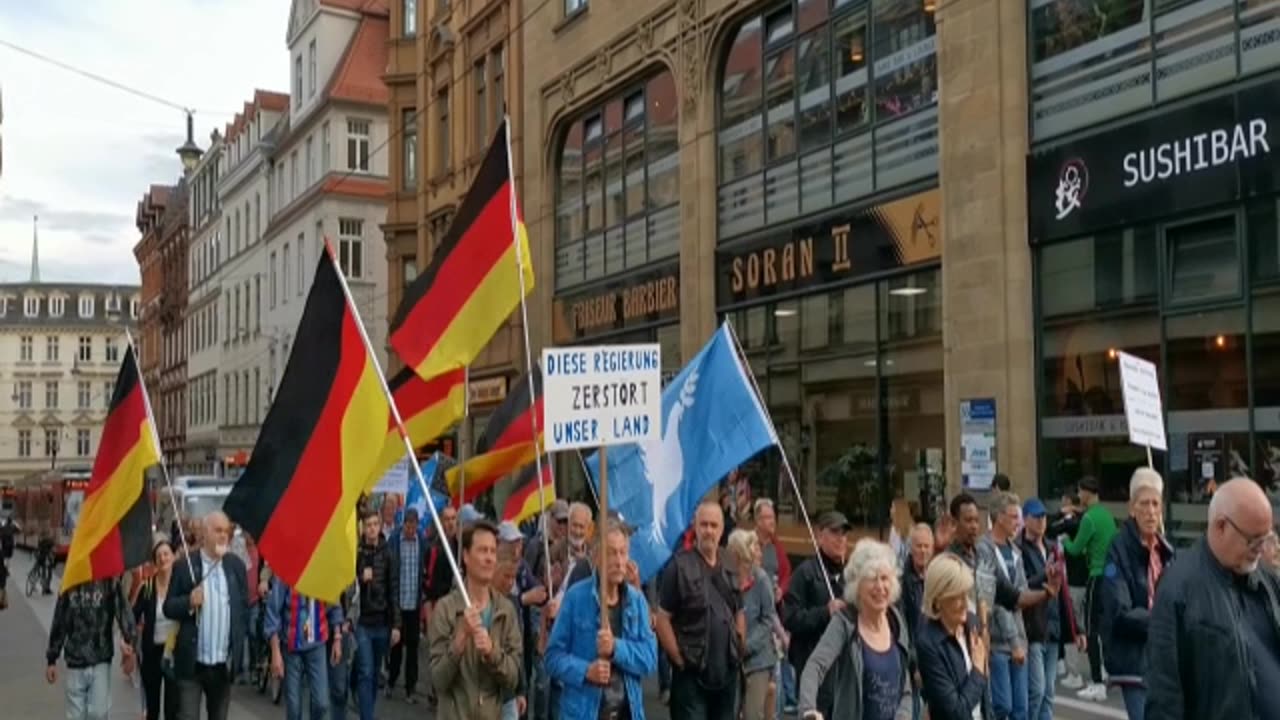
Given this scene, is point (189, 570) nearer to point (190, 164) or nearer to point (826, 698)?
point (826, 698)

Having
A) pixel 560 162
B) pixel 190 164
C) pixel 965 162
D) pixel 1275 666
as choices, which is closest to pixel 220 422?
pixel 190 164

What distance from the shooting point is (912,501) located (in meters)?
17.0

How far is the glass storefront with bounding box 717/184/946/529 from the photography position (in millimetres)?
16906

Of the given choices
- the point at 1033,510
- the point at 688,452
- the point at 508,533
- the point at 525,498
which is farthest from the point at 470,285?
the point at 1033,510

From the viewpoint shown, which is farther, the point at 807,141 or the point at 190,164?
the point at 190,164

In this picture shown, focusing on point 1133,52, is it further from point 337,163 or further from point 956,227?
point 337,163

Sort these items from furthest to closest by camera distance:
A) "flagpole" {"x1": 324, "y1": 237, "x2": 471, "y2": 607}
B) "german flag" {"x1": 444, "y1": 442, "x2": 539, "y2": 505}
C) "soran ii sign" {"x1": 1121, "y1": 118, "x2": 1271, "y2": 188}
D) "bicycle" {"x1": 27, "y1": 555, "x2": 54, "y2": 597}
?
"bicycle" {"x1": 27, "y1": 555, "x2": 54, "y2": 597}
"soran ii sign" {"x1": 1121, "y1": 118, "x2": 1271, "y2": 188}
"german flag" {"x1": 444, "y1": 442, "x2": 539, "y2": 505}
"flagpole" {"x1": 324, "y1": 237, "x2": 471, "y2": 607}

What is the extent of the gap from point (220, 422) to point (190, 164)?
81.5 feet

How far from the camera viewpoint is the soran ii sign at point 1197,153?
12.5 m

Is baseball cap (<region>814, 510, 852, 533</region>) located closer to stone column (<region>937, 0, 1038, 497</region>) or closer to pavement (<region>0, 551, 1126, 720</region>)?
pavement (<region>0, 551, 1126, 720</region>)

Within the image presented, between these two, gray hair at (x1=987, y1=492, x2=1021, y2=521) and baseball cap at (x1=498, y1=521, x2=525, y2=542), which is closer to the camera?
baseball cap at (x1=498, y1=521, x2=525, y2=542)

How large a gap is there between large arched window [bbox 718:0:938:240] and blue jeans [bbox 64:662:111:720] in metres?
11.4

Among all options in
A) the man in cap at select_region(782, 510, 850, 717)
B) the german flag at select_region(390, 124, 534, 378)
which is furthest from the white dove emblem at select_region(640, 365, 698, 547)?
the german flag at select_region(390, 124, 534, 378)

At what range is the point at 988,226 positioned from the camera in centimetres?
1545
